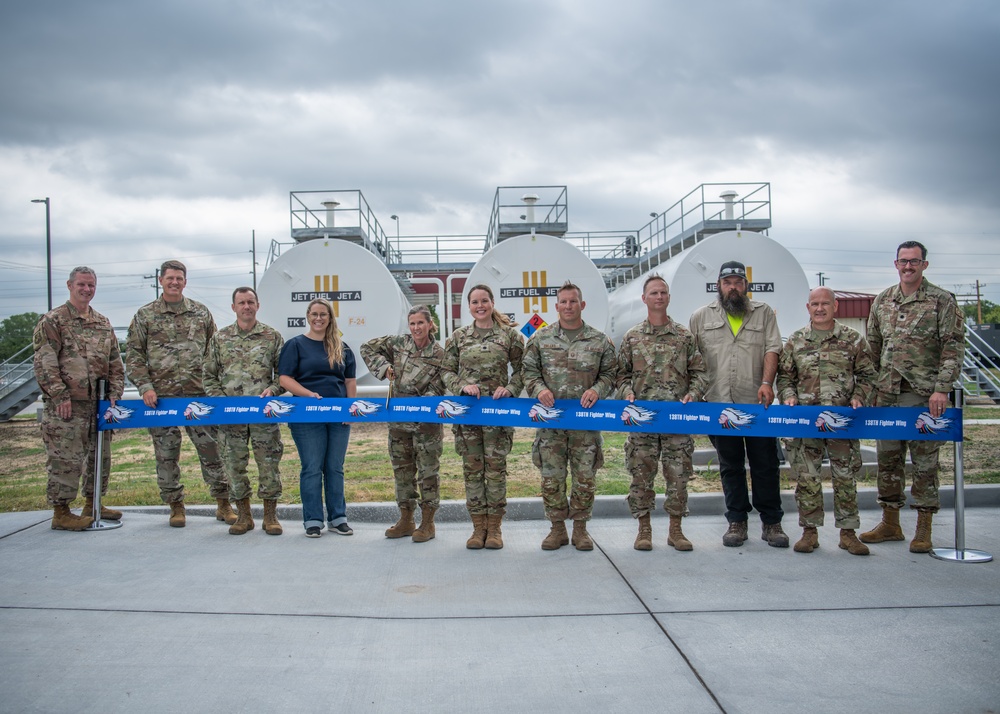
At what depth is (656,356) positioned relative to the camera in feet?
17.5

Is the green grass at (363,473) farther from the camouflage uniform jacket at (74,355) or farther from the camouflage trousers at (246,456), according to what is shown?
the camouflage uniform jacket at (74,355)

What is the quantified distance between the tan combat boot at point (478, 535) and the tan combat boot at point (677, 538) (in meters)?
1.43

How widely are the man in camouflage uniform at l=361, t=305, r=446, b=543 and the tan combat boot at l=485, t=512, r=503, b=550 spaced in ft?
1.61

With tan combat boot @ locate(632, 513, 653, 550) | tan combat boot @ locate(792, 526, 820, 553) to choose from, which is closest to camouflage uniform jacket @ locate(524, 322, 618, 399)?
tan combat boot @ locate(632, 513, 653, 550)

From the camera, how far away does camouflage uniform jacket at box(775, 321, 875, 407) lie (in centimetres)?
520

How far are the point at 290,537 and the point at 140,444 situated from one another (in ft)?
26.4

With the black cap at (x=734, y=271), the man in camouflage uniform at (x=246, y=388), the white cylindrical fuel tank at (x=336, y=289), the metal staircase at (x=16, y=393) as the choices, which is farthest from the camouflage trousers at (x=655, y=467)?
the metal staircase at (x=16, y=393)

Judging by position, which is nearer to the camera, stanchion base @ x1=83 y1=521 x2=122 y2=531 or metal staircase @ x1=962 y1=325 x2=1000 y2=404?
stanchion base @ x1=83 y1=521 x2=122 y2=531

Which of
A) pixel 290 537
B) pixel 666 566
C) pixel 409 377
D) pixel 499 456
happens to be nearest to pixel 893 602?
pixel 666 566

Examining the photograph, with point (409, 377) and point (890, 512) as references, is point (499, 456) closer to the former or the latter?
point (409, 377)

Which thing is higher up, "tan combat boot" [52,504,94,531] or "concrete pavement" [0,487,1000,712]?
"tan combat boot" [52,504,94,531]

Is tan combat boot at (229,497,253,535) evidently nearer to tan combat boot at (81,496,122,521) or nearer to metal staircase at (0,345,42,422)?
tan combat boot at (81,496,122,521)

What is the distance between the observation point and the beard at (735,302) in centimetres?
542

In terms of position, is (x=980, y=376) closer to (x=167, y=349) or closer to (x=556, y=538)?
(x=556, y=538)
